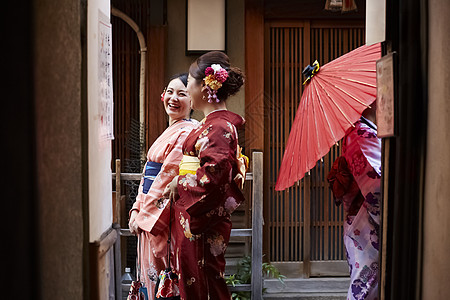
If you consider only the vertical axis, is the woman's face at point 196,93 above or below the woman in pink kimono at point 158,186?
above

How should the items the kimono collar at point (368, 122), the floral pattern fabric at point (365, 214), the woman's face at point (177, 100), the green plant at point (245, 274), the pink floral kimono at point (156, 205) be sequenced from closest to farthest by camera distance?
1. the floral pattern fabric at point (365, 214)
2. the kimono collar at point (368, 122)
3. the pink floral kimono at point (156, 205)
4. the woman's face at point (177, 100)
5. the green plant at point (245, 274)

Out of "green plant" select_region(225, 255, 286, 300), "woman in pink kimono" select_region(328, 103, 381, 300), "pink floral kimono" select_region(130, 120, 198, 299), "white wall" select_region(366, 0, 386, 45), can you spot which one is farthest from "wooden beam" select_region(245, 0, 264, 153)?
"white wall" select_region(366, 0, 386, 45)

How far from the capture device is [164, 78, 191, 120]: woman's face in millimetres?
4484

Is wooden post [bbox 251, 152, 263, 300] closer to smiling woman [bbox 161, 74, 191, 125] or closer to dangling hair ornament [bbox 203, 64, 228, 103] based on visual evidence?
smiling woman [bbox 161, 74, 191, 125]

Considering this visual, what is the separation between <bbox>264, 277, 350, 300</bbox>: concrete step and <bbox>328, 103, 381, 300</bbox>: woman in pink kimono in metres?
1.94

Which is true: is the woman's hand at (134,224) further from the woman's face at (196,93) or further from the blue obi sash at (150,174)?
the woman's face at (196,93)

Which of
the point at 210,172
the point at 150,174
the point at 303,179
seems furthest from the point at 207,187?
the point at 303,179

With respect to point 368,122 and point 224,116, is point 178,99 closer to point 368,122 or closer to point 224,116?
point 224,116

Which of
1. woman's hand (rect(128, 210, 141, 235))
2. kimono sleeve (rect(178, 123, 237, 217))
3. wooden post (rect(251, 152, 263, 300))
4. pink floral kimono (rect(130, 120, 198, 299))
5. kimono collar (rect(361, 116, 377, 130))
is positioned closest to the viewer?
kimono sleeve (rect(178, 123, 237, 217))

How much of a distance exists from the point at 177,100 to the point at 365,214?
186 cm

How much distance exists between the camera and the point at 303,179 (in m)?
6.48

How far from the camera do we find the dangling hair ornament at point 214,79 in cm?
386

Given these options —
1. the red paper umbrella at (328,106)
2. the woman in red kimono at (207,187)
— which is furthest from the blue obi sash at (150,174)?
the red paper umbrella at (328,106)

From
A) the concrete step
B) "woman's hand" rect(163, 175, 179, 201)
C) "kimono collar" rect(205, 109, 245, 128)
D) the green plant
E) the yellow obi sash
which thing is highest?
"kimono collar" rect(205, 109, 245, 128)
